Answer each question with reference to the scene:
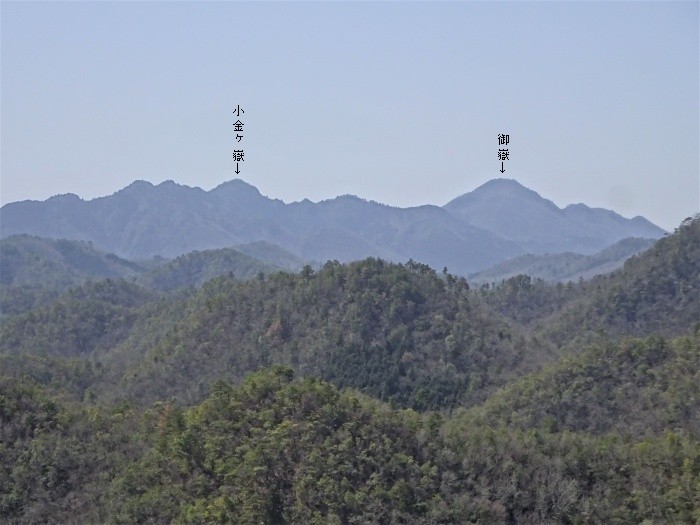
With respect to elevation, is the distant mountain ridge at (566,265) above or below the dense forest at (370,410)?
above

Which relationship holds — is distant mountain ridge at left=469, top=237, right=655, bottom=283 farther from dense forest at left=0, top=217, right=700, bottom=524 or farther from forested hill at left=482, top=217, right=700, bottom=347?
dense forest at left=0, top=217, right=700, bottom=524

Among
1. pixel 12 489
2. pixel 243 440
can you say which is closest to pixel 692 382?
pixel 243 440

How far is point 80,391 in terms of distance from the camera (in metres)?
34.7

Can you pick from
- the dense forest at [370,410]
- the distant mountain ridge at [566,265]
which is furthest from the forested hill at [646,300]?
the distant mountain ridge at [566,265]

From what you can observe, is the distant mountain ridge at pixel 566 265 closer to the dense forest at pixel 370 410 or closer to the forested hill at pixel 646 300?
the forested hill at pixel 646 300

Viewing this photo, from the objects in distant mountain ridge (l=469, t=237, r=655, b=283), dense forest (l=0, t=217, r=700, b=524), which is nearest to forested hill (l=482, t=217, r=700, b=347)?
dense forest (l=0, t=217, r=700, b=524)

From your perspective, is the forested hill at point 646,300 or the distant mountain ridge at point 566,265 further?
the distant mountain ridge at point 566,265

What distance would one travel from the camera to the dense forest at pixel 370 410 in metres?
18.5

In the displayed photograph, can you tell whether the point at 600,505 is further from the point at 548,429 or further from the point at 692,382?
the point at 692,382

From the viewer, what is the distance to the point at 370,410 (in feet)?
66.8

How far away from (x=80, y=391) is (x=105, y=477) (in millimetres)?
16123

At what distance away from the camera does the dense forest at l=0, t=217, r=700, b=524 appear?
18.5 metres

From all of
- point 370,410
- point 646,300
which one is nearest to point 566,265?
point 646,300

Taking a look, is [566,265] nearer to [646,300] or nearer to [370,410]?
[646,300]
